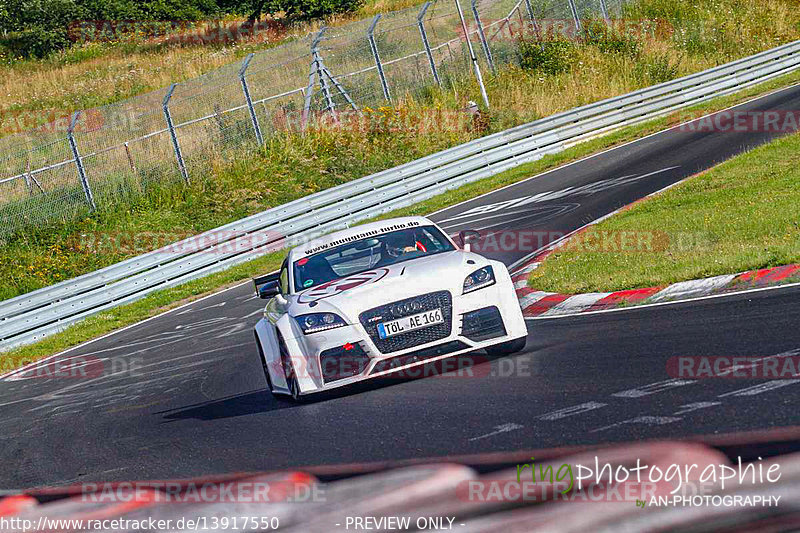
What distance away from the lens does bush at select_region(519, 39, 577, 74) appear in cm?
3569

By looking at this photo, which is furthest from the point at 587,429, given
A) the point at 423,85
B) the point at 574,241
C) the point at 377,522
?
the point at 423,85

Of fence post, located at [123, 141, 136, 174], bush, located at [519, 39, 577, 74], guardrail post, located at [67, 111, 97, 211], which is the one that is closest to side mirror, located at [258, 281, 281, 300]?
guardrail post, located at [67, 111, 97, 211]

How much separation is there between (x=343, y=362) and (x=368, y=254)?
174 cm

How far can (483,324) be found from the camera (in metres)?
7.98

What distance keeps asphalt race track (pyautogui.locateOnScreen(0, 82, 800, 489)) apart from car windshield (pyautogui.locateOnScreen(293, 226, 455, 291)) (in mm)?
1199

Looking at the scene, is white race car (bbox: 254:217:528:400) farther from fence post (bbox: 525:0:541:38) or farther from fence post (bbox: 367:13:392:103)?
fence post (bbox: 525:0:541:38)

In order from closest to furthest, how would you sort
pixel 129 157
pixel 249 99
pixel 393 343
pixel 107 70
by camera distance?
pixel 393 343, pixel 129 157, pixel 249 99, pixel 107 70

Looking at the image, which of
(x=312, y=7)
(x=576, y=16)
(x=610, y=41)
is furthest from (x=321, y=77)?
(x=312, y=7)

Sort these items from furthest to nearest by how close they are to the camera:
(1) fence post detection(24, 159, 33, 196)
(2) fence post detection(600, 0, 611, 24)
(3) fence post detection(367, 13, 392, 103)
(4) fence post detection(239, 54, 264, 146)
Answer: (2) fence post detection(600, 0, 611, 24) → (3) fence post detection(367, 13, 392, 103) → (4) fence post detection(239, 54, 264, 146) → (1) fence post detection(24, 159, 33, 196)

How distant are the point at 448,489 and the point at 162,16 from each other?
185 feet

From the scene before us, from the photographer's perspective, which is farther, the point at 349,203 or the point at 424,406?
the point at 349,203

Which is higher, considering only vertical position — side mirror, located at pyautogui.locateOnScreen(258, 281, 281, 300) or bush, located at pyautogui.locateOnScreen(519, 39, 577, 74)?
side mirror, located at pyautogui.locateOnScreen(258, 281, 281, 300)

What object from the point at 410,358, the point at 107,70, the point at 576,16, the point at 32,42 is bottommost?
the point at 410,358

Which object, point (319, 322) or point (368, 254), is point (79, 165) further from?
point (319, 322)
